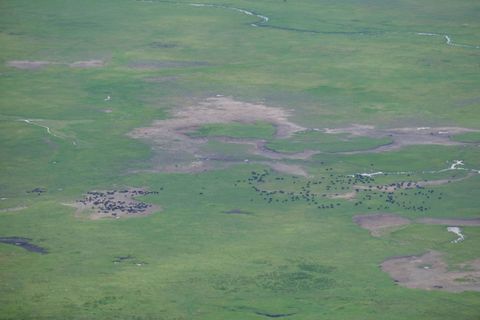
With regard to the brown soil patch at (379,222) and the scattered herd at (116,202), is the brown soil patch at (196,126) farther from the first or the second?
the brown soil patch at (379,222)

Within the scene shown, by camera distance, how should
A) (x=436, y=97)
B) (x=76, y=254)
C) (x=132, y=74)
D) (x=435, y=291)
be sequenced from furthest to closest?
(x=132, y=74), (x=436, y=97), (x=76, y=254), (x=435, y=291)

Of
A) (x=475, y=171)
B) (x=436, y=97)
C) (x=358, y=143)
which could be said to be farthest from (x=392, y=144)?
(x=436, y=97)

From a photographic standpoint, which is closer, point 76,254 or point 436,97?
point 76,254

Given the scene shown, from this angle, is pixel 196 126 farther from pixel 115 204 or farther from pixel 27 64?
pixel 27 64

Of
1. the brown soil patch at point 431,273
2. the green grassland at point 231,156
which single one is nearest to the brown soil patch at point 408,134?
the green grassland at point 231,156

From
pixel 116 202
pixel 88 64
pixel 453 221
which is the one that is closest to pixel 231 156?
pixel 116 202

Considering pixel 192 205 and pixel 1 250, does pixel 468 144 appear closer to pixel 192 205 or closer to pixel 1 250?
pixel 192 205
